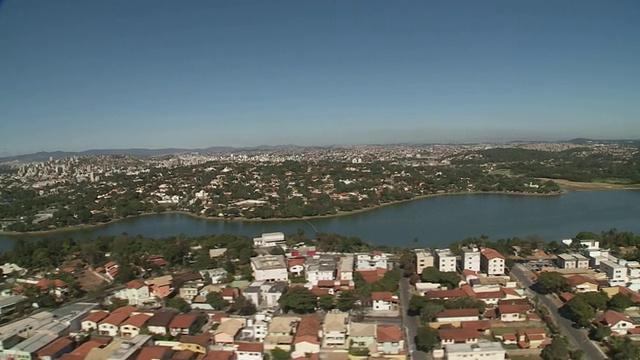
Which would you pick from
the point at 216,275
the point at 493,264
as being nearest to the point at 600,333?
the point at 493,264

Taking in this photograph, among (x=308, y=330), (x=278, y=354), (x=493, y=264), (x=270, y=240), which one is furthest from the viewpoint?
(x=270, y=240)

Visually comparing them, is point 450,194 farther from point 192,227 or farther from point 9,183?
point 9,183

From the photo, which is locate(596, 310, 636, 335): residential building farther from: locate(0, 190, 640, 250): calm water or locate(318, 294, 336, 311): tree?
locate(0, 190, 640, 250): calm water

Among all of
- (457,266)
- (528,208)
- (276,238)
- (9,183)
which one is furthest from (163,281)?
(9,183)

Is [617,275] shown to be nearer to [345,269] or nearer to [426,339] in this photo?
[426,339]

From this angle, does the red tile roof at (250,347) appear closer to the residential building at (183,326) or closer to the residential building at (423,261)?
the residential building at (183,326)

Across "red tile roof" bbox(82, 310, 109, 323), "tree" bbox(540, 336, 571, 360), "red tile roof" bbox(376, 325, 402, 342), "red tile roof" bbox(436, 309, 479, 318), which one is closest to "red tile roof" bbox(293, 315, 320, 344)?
"red tile roof" bbox(376, 325, 402, 342)
